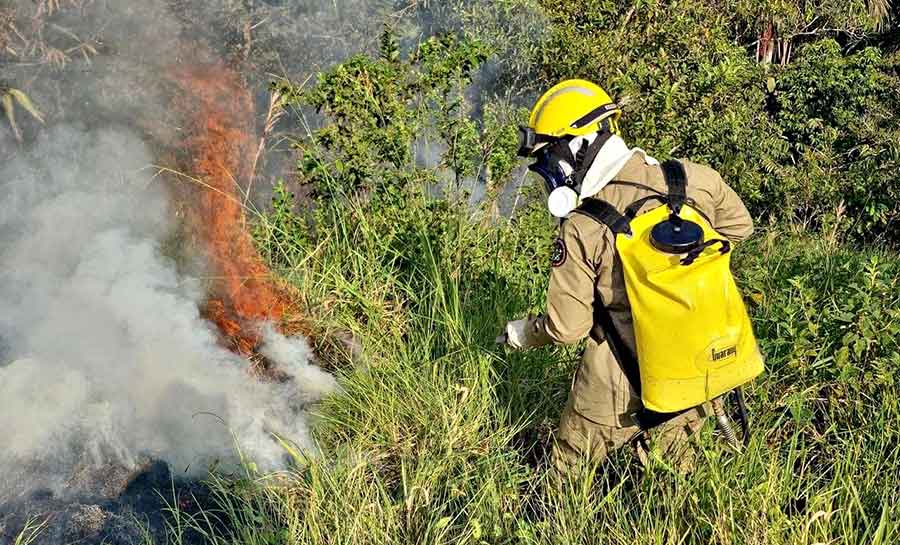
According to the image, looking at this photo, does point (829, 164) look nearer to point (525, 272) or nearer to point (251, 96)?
point (525, 272)

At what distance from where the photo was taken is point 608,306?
2.77 m

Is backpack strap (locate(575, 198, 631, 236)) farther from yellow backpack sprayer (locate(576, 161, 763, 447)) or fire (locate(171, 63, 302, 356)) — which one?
fire (locate(171, 63, 302, 356))

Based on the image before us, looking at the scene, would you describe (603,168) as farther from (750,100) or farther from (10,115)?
(750,100)

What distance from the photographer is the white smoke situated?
3432 millimetres

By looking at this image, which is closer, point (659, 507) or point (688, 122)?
point (659, 507)

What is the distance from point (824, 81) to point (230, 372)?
7.27 metres

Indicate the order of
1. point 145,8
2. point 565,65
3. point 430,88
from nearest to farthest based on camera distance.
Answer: point 145,8 → point 430,88 → point 565,65

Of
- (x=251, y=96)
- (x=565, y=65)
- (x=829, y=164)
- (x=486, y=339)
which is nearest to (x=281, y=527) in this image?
(x=486, y=339)

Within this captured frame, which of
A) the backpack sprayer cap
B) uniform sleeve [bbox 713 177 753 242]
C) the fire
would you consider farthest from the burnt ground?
uniform sleeve [bbox 713 177 753 242]

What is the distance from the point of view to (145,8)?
4.55 metres

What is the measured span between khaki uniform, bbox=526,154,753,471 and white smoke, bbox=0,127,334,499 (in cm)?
129

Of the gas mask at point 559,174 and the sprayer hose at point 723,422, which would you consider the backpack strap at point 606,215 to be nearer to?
the gas mask at point 559,174

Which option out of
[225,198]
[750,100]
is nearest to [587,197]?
[225,198]

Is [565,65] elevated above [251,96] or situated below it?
below
